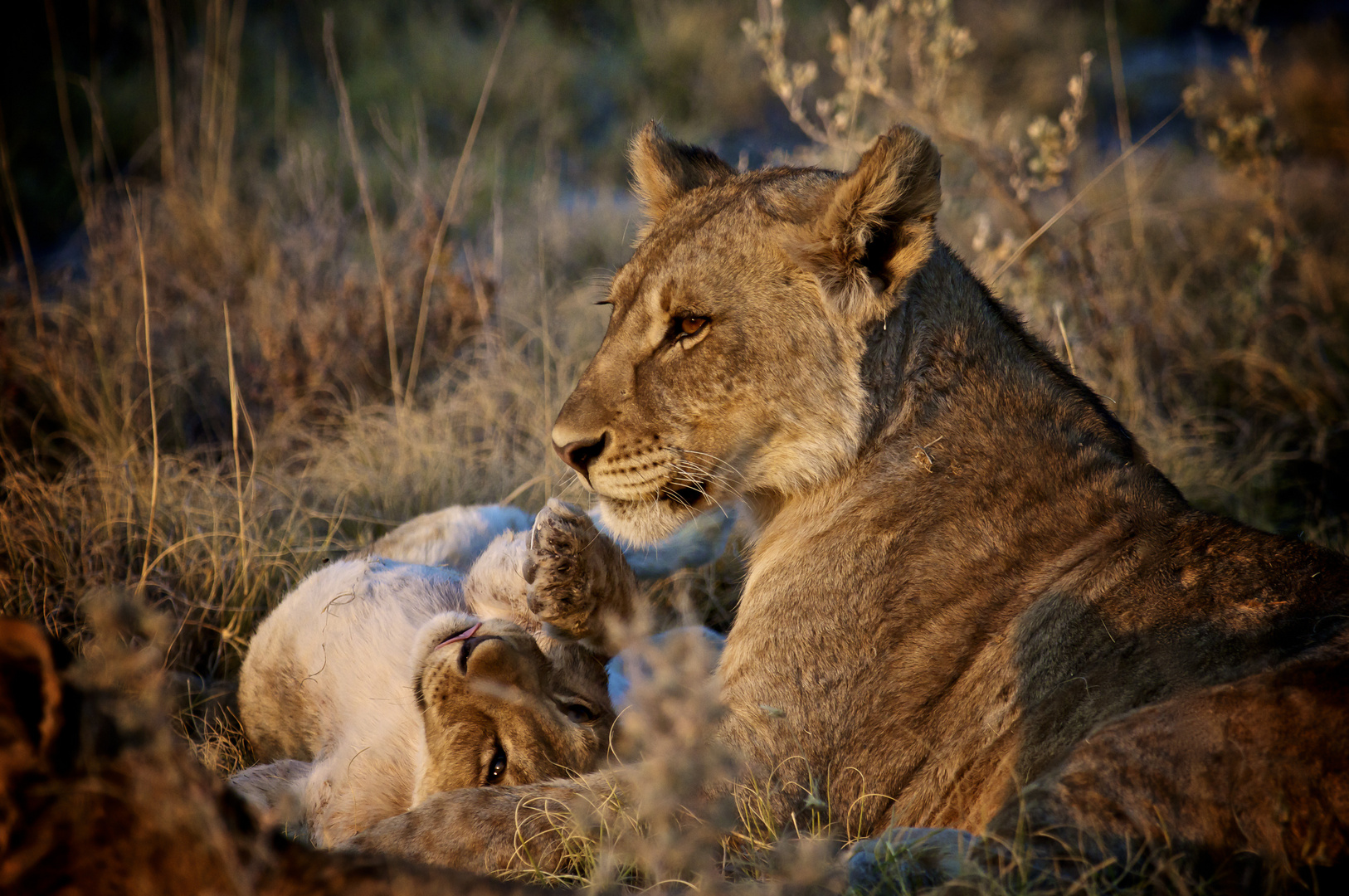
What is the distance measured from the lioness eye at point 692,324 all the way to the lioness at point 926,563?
A: 0.06 ft

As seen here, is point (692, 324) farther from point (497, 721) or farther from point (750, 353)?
point (497, 721)

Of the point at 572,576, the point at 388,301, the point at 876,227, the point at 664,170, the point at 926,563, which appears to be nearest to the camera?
the point at 926,563

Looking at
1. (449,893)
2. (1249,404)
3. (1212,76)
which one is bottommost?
(449,893)

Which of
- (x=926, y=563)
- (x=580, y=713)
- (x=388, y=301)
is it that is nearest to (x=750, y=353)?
(x=926, y=563)

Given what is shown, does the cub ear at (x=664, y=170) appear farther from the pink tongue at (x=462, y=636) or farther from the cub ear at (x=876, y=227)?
the pink tongue at (x=462, y=636)

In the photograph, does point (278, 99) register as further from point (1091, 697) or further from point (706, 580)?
point (1091, 697)

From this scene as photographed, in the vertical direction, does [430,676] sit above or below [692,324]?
below

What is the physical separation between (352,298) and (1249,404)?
5060 millimetres

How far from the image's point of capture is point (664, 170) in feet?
10.7

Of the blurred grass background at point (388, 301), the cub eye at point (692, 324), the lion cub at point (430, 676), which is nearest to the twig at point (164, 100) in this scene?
the blurred grass background at point (388, 301)

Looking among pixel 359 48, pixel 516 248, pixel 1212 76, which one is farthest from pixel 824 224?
pixel 1212 76

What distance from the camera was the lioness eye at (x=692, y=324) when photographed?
2746 mm

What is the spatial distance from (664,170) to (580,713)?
5.69 feet

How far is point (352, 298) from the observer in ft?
17.8
